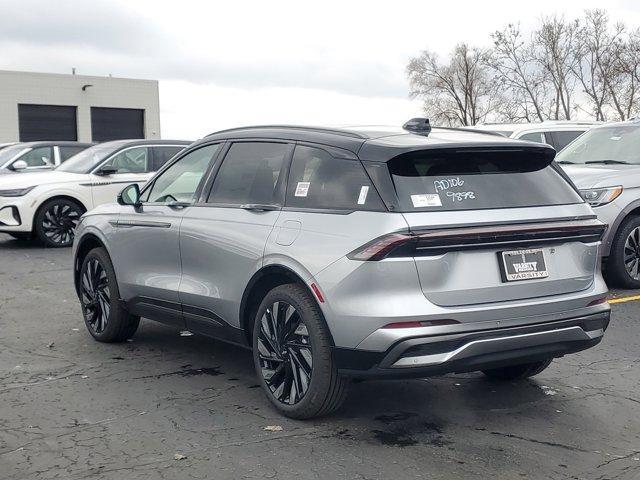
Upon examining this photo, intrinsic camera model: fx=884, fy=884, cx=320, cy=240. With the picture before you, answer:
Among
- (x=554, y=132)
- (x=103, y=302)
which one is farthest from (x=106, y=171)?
(x=554, y=132)

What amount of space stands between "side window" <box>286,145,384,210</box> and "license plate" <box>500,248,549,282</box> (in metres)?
0.74

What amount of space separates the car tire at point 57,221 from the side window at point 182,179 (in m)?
7.52

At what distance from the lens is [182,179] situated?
646 centimetres

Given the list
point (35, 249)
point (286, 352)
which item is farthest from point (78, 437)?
point (35, 249)

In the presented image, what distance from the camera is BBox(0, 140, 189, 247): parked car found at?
1354cm

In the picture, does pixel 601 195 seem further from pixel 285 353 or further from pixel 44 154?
pixel 44 154

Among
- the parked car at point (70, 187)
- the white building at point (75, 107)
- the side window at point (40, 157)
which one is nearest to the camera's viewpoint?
the parked car at point (70, 187)

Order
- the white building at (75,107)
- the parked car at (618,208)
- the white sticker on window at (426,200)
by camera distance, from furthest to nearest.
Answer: the white building at (75,107) < the parked car at (618,208) < the white sticker on window at (426,200)

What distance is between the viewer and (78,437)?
15.8 feet

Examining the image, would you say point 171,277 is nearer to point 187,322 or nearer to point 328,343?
point 187,322

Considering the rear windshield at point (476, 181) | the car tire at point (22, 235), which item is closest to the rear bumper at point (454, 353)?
the rear windshield at point (476, 181)

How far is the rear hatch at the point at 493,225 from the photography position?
4559mm

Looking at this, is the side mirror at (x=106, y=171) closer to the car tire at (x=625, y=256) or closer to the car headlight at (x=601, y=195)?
the car headlight at (x=601, y=195)

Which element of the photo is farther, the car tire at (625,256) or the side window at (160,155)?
the side window at (160,155)
